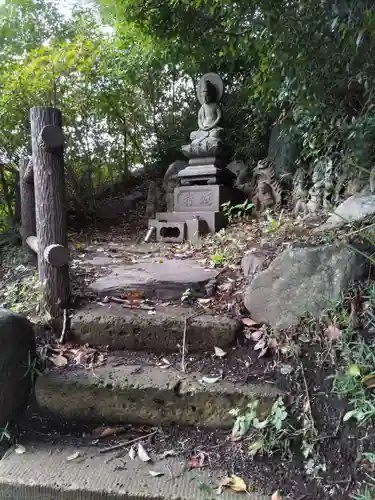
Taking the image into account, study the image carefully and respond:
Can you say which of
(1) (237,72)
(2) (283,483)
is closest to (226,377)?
(2) (283,483)

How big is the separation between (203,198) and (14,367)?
3725 millimetres

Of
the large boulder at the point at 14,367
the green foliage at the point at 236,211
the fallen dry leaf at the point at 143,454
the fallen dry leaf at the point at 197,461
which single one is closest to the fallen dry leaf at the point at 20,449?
the large boulder at the point at 14,367

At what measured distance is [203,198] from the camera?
5.10 meters

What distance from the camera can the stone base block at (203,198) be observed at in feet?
16.4

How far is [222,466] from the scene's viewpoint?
1547 mm

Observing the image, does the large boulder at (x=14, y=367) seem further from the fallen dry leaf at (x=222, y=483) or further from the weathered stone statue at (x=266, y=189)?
the weathered stone statue at (x=266, y=189)

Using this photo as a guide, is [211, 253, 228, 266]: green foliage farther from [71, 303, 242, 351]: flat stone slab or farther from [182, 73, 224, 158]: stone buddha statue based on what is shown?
[182, 73, 224, 158]: stone buddha statue

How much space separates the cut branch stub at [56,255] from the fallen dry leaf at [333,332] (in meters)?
1.54

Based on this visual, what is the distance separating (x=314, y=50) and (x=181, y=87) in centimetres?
613

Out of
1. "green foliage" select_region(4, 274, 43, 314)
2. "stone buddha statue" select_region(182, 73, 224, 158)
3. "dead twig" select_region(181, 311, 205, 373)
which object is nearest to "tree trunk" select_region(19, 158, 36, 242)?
"green foliage" select_region(4, 274, 43, 314)

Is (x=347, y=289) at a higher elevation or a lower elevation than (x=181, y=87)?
lower

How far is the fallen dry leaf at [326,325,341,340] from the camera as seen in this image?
1707mm

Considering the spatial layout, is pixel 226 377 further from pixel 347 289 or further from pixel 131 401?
pixel 347 289

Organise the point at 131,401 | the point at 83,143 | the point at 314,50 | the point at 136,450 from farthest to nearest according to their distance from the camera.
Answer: the point at 83,143
the point at 314,50
the point at 131,401
the point at 136,450
